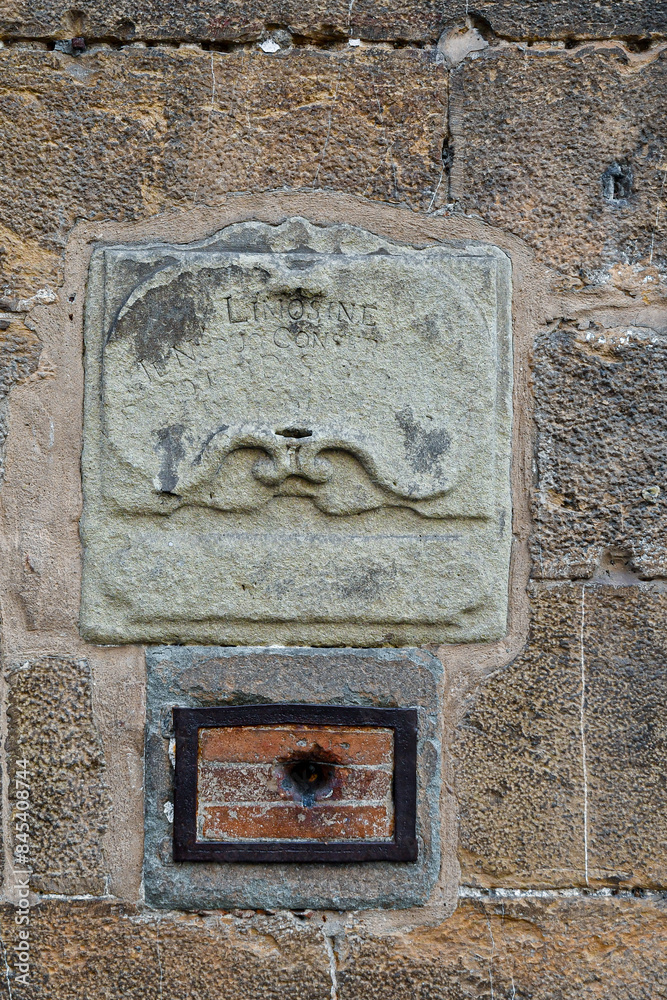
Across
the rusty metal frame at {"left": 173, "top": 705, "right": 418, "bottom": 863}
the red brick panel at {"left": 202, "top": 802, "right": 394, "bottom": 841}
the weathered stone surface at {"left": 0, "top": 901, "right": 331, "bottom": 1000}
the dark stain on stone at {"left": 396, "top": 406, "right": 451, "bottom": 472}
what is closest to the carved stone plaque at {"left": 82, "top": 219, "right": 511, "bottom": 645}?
the dark stain on stone at {"left": 396, "top": 406, "right": 451, "bottom": 472}

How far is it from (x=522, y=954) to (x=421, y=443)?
77 cm

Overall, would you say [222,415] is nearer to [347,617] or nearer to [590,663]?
[347,617]

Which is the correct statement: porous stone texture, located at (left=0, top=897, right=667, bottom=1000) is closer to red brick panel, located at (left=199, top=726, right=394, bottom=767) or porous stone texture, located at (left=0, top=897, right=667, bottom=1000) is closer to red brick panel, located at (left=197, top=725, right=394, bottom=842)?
red brick panel, located at (left=197, top=725, right=394, bottom=842)

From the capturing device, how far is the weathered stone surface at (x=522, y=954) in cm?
121

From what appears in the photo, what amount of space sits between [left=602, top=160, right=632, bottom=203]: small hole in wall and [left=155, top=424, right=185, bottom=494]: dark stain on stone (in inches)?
29.4

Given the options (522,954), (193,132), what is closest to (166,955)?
(522,954)

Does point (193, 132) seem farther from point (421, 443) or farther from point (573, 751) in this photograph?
point (573, 751)

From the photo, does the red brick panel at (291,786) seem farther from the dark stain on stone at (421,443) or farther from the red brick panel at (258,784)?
the dark stain on stone at (421,443)

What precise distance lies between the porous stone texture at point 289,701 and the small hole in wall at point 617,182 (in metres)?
0.76

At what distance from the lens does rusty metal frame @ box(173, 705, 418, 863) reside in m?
1.20

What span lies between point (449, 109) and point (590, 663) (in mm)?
876

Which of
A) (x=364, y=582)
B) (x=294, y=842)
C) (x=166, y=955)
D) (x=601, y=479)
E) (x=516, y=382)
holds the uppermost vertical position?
(x=516, y=382)

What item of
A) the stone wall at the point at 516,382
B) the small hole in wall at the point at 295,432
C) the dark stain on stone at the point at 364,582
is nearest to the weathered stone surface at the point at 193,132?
the stone wall at the point at 516,382

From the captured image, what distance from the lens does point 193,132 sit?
1.25 meters
